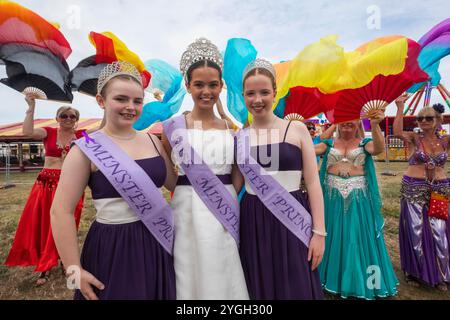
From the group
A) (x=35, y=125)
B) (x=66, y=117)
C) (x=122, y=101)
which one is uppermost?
(x=35, y=125)

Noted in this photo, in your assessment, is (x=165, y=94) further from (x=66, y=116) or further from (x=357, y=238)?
(x=357, y=238)

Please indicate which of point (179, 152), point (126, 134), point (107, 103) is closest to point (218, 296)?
point (179, 152)

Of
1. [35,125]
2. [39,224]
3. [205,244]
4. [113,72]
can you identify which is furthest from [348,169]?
[35,125]

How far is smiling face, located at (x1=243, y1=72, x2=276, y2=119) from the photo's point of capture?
1671 mm

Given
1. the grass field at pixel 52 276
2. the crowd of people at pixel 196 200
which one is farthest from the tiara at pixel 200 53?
the grass field at pixel 52 276

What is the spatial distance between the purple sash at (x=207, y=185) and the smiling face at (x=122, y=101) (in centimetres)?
34

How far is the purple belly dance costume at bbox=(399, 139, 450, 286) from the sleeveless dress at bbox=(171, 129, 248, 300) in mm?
2547

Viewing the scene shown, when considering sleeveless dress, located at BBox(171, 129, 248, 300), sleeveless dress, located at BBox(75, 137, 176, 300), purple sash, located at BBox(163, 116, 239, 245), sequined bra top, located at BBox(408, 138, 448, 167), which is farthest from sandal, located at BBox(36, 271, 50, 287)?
sequined bra top, located at BBox(408, 138, 448, 167)

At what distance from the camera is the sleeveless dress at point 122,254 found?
1403mm

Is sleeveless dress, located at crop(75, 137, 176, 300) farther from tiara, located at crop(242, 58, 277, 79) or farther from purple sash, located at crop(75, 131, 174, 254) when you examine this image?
tiara, located at crop(242, 58, 277, 79)

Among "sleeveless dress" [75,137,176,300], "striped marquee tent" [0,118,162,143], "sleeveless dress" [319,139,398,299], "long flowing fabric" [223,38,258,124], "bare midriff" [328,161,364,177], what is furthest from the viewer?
"striped marquee tent" [0,118,162,143]

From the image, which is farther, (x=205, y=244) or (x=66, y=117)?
(x=66, y=117)

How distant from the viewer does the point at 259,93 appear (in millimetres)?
1688

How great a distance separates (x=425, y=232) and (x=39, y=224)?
4614 millimetres
